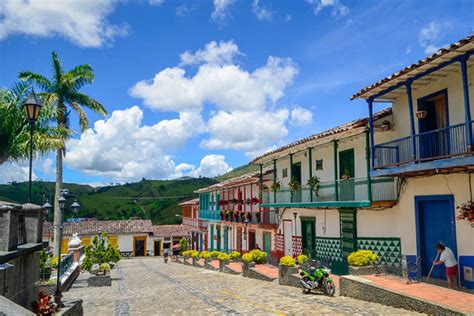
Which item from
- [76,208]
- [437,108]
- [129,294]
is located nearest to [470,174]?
[437,108]

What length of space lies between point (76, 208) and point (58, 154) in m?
4.14

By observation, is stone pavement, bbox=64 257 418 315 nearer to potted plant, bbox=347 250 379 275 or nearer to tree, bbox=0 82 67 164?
potted plant, bbox=347 250 379 275

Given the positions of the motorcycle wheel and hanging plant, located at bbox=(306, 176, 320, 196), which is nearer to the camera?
the motorcycle wheel

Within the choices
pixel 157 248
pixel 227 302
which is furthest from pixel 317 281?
pixel 157 248

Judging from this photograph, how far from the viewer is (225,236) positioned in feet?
123

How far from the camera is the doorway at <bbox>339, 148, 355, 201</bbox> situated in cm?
1687

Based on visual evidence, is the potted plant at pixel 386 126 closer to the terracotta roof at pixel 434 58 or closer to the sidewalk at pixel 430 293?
the terracotta roof at pixel 434 58

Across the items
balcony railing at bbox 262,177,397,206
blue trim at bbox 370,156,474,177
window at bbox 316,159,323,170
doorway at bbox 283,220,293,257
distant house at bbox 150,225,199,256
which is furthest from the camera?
distant house at bbox 150,225,199,256

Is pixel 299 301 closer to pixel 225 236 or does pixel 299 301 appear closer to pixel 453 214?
pixel 453 214

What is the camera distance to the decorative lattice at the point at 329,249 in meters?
19.0

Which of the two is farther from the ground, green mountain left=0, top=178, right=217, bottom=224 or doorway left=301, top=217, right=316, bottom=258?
green mountain left=0, top=178, right=217, bottom=224

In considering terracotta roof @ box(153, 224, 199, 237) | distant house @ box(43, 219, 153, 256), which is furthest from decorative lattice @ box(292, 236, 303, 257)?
distant house @ box(43, 219, 153, 256)

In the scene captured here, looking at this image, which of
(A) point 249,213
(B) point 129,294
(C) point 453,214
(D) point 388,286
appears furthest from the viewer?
(A) point 249,213

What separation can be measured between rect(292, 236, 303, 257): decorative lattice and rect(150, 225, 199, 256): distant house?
34978 mm
